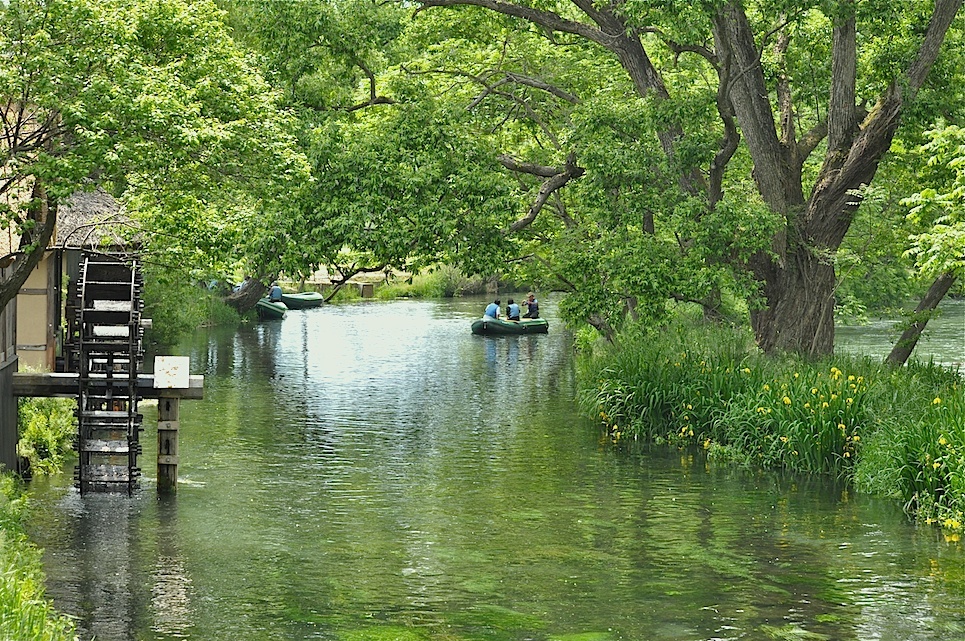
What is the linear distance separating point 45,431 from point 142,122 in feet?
30.6

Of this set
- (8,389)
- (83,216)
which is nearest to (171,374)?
(8,389)

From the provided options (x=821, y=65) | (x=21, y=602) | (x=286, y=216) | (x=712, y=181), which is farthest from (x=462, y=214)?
(x=21, y=602)

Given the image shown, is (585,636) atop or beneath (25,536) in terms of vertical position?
beneath

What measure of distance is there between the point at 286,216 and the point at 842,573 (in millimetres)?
10485

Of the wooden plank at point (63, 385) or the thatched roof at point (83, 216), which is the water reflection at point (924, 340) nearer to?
the thatched roof at point (83, 216)

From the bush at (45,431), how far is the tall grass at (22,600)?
6.72m

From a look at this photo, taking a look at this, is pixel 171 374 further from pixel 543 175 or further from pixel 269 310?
pixel 269 310

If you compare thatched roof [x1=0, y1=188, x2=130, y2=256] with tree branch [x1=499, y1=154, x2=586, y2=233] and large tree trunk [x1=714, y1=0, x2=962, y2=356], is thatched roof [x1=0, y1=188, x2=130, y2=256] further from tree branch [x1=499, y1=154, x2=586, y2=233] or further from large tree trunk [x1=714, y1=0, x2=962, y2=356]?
large tree trunk [x1=714, y1=0, x2=962, y2=356]

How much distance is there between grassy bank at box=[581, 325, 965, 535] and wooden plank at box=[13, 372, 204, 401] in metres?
8.07

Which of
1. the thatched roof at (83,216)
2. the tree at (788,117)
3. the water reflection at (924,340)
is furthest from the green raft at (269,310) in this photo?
the thatched roof at (83,216)

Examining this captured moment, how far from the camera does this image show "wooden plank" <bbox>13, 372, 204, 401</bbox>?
17.5 meters

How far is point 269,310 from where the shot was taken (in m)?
51.2

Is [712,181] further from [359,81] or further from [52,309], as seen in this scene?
[52,309]

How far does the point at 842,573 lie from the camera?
1410cm
